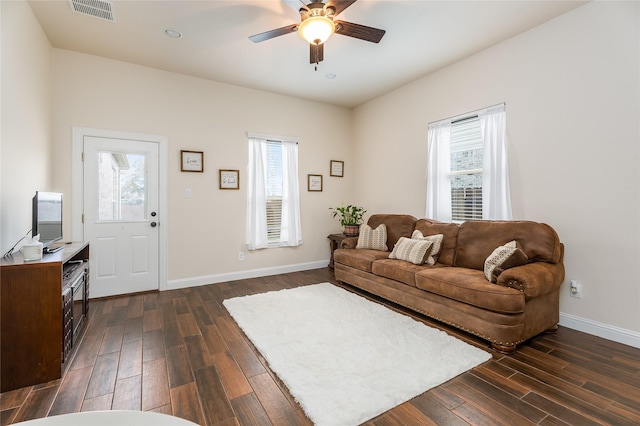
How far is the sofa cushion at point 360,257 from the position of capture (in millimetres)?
3818

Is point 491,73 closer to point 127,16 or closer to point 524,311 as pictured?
point 524,311

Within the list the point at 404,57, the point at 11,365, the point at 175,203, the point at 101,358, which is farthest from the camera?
the point at 175,203

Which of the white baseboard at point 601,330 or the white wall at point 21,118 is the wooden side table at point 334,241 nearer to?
the white baseboard at point 601,330

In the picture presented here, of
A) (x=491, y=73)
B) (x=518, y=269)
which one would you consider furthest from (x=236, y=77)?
(x=518, y=269)

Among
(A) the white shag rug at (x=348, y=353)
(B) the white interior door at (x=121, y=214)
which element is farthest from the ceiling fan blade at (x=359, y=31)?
(B) the white interior door at (x=121, y=214)

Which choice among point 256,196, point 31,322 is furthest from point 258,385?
point 256,196

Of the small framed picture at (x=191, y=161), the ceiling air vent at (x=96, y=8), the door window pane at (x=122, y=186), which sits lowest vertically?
the door window pane at (x=122, y=186)

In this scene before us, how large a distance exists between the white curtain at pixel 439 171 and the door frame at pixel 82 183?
3624 millimetres

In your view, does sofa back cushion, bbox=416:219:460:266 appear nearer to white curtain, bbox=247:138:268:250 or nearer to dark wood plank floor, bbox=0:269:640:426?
dark wood plank floor, bbox=0:269:640:426

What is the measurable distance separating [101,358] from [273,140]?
360cm

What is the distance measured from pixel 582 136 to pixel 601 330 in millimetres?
1766

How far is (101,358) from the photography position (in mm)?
2348

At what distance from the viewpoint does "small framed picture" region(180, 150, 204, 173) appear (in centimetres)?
423

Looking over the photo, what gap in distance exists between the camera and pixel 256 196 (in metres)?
4.73
